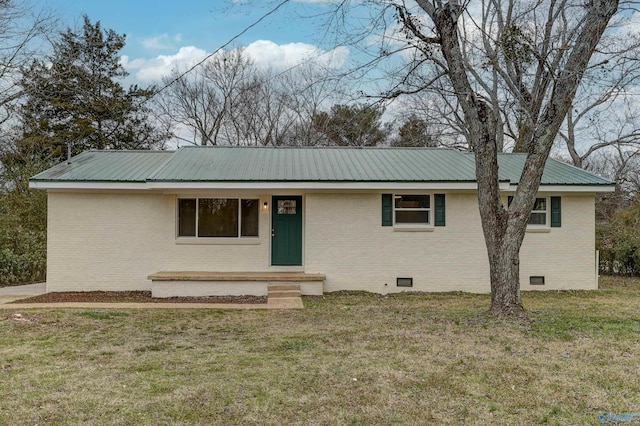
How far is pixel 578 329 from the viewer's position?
6.07m

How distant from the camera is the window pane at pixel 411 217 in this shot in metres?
10.4

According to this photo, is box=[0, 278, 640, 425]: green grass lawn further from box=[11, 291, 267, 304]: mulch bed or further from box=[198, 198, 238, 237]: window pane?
box=[198, 198, 238, 237]: window pane

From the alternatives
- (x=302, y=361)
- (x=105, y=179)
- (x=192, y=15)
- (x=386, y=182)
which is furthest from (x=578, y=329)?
(x=105, y=179)

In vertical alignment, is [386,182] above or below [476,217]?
Result: above

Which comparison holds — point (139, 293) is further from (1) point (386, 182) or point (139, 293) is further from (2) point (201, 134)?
(2) point (201, 134)

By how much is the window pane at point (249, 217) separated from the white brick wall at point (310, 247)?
2.06 feet

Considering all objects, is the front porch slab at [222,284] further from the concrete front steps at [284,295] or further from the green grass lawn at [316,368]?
the green grass lawn at [316,368]

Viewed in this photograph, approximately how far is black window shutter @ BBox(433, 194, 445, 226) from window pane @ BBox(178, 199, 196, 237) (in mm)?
5936

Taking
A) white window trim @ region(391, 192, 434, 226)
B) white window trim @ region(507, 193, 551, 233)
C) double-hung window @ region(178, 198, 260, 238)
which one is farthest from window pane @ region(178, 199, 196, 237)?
white window trim @ region(507, 193, 551, 233)

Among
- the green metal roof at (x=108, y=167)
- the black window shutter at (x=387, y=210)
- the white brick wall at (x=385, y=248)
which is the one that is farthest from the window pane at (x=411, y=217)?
the green metal roof at (x=108, y=167)

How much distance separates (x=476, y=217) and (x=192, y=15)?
7.72 metres

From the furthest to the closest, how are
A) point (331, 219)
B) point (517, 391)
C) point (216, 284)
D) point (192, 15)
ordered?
point (331, 219) < point (216, 284) < point (192, 15) < point (517, 391)

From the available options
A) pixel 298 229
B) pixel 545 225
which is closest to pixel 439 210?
pixel 545 225

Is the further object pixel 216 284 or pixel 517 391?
pixel 216 284
